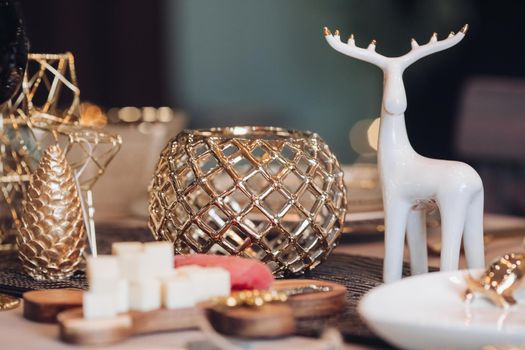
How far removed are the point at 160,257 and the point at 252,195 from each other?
16 centimetres

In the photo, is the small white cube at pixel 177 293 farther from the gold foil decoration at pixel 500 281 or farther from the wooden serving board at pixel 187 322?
the gold foil decoration at pixel 500 281

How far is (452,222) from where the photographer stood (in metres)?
0.76

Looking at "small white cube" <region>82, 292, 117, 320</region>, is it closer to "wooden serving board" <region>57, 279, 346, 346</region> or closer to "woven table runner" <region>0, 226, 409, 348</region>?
"wooden serving board" <region>57, 279, 346, 346</region>

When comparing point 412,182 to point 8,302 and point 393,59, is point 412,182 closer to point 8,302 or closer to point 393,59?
point 393,59

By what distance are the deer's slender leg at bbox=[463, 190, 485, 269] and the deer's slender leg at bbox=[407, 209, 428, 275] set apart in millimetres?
55

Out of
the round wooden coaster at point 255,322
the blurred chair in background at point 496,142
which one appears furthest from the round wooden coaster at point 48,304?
the blurred chair in background at point 496,142

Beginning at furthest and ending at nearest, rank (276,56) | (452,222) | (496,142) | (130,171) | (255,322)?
1. (276,56)
2. (496,142)
3. (130,171)
4. (452,222)
5. (255,322)

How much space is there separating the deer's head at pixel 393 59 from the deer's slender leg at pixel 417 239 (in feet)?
0.38

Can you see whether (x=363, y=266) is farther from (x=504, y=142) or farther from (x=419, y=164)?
(x=504, y=142)

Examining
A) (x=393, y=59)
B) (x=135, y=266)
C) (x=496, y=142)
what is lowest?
(x=496, y=142)

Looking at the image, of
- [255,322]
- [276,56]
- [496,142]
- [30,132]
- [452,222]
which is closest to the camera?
[255,322]

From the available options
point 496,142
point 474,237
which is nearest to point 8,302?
point 474,237

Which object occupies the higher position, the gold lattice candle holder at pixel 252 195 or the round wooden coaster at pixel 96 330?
the gold lattice candle holder at pixel 252 195

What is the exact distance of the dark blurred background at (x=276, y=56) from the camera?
12.6 ft
